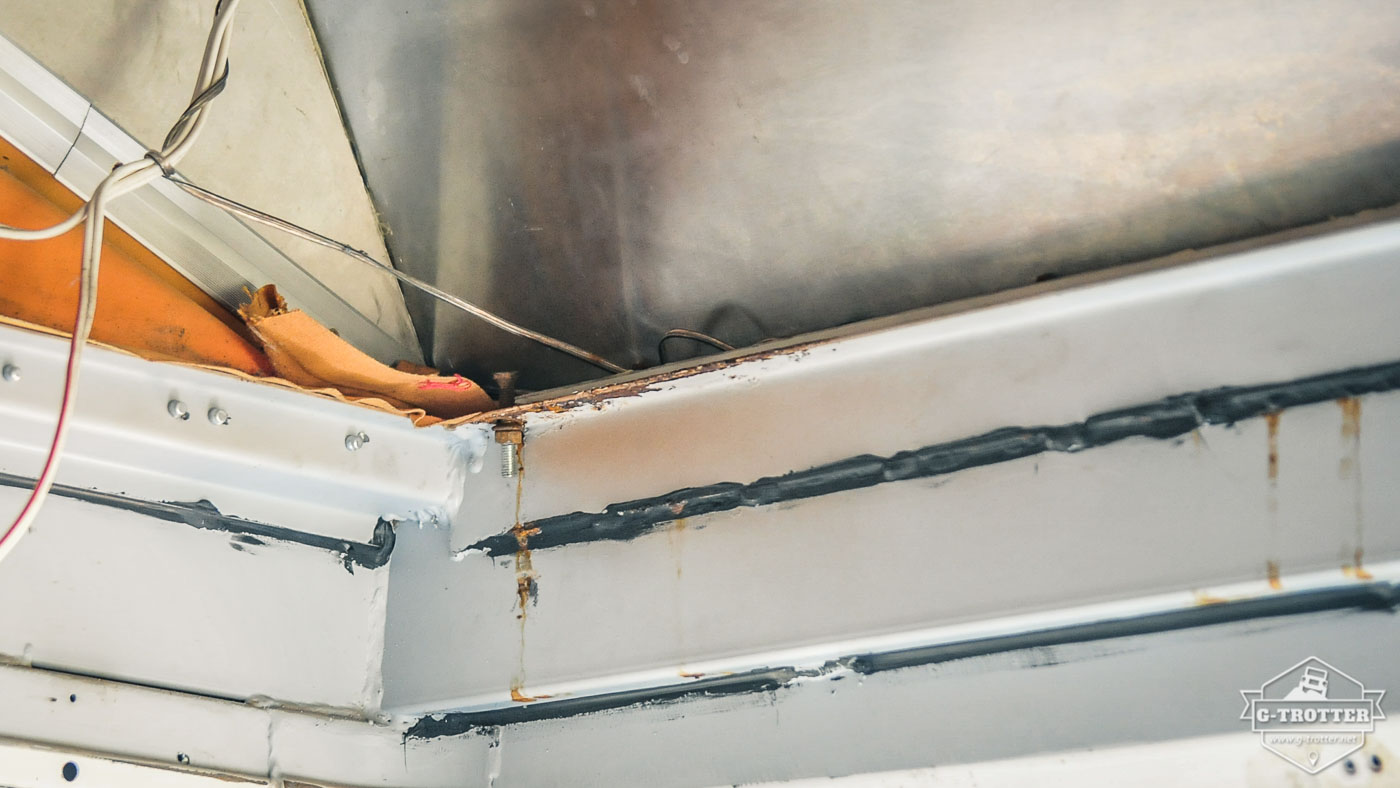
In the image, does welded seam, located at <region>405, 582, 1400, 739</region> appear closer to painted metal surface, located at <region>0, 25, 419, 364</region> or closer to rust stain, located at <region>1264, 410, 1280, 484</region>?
rust stain, located at <region>1264, 410, 1280, 484</region>

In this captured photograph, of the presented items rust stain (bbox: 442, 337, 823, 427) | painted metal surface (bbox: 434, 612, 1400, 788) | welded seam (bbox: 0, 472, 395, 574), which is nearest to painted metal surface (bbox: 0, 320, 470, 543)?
welded seam (bbox: 0, 472, 395, 574)

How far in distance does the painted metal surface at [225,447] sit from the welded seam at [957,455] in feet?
0.50

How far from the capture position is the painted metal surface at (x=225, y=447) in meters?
0.88

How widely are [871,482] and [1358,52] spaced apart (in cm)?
61

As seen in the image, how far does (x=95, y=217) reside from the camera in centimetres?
81

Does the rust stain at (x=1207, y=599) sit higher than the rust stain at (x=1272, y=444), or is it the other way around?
the rust stain at (x=1272, y=444)

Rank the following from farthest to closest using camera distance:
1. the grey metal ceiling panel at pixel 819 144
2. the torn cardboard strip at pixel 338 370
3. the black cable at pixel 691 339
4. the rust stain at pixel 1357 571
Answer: the black cable at pixel 691 339 < the torn cardboard strip at pixel 338 370 < the grey metal ceiling panel at pixel 819 144 < the rust stain at pixel 1357 571

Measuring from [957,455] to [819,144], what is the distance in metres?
0.38

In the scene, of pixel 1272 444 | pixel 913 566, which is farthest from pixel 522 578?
pixel 1272 444

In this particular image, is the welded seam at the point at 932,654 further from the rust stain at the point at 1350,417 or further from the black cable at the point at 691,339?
the black cable at the point at 691,339

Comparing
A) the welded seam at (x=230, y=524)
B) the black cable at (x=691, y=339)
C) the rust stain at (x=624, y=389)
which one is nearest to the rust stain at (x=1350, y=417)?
the rust stain at (x=624, y=389)

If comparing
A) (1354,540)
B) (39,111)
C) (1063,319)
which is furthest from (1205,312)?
(39,111)

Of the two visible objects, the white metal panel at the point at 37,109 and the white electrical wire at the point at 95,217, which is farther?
the white metal panel at the point at 37,109
